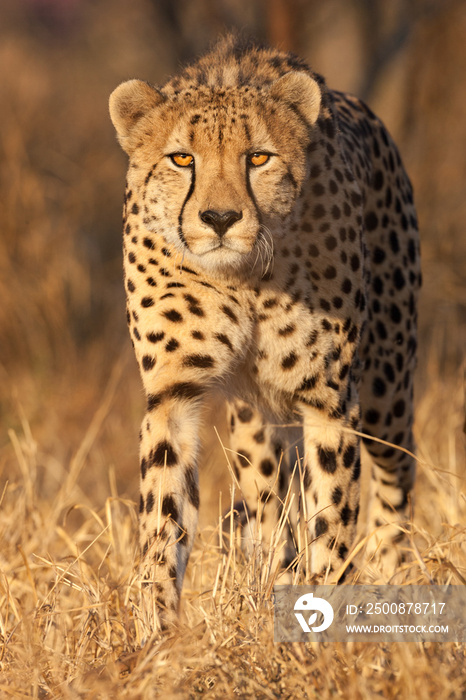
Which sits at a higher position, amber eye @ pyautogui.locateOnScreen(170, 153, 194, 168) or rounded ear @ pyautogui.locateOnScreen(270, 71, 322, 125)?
rounded ear @ pyautogui.locateOnScreen(270, 71, 322, 125)

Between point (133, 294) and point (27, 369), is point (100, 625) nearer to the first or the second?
point (133, 294)

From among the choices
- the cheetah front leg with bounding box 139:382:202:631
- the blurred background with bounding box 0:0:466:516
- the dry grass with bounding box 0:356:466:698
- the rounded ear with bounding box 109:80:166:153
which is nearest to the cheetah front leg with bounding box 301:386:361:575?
the dry grass with bounding box 0:356:466:698

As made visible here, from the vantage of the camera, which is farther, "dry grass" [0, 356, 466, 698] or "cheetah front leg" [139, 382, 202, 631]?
"cheetah front leg" [139, 382, 202, 631]

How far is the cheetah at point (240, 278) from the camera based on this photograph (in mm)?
2670

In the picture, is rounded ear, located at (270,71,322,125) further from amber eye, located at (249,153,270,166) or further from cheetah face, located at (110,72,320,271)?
amber eye, located at (249,153,270,166)

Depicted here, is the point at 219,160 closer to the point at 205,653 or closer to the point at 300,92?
the point at 300,92

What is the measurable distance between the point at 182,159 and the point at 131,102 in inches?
10.7

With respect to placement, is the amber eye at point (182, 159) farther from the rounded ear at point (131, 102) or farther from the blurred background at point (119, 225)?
the blurred background at point (119, 225)

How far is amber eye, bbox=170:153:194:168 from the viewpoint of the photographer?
2.73m

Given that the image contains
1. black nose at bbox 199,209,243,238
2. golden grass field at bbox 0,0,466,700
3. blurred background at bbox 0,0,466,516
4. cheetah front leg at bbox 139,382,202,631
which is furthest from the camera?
blurred background at bbox 0,0,466,516

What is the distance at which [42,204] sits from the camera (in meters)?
5.99

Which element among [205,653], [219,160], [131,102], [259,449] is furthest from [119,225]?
[205,653]

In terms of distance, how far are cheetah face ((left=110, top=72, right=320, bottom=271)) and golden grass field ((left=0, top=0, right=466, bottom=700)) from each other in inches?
29.5

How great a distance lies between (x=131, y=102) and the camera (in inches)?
113
